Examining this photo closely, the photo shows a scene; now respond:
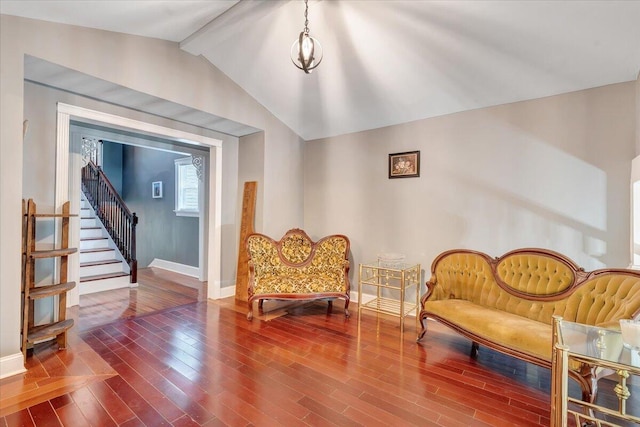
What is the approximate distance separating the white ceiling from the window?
9.68 feet


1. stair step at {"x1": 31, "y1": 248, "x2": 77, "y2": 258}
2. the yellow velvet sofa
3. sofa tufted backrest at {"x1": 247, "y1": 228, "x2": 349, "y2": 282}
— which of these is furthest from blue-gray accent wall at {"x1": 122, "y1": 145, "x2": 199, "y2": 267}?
the yellow velvet sofa

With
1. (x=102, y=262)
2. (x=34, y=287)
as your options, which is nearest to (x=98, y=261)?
(x=102, y=262)

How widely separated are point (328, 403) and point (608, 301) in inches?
88.4

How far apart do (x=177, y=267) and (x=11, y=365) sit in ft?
13.5

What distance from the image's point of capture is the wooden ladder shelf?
2.56 metres

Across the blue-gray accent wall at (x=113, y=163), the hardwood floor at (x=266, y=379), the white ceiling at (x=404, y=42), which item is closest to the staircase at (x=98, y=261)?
the hardwood floor at (x=266, y=379)

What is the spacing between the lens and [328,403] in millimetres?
2131

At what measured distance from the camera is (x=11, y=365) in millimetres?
2383

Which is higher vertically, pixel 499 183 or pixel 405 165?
pixel 405 165

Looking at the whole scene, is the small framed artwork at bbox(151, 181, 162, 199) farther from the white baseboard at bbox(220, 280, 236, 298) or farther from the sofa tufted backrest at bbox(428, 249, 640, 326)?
the sofa tufted backrest at bbox(428, 249, 640, 326)

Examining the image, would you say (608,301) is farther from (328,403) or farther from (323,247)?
(323,247)

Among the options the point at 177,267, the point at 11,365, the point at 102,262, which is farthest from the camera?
the point at 177,267

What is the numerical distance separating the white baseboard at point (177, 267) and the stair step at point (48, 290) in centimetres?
317

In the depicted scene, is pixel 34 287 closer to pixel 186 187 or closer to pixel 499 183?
pixel 186 187
